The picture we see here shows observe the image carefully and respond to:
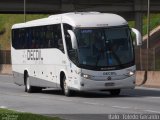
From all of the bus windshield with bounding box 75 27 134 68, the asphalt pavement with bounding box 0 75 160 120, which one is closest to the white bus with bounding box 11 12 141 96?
the bus windshield with bounding box 75 27 134 68

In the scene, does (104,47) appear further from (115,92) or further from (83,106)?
(83,106)

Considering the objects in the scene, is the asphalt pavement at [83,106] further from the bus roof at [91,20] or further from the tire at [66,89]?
the bus roof at [91,20]

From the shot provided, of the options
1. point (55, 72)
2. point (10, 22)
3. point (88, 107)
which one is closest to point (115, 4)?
point (10, 22)

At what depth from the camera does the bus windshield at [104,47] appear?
26.2m

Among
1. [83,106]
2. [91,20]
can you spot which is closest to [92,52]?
[91,20]

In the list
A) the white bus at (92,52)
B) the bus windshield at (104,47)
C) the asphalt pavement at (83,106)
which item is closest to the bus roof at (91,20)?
the white bus at (92,52)

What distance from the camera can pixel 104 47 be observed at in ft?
86.5

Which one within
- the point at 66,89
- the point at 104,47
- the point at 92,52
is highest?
the point at 104,47

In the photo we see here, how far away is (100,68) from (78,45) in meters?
1.17

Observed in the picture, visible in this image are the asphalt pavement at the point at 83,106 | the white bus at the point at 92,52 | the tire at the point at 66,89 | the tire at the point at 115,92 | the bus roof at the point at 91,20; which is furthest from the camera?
the tire at the point at 115,92

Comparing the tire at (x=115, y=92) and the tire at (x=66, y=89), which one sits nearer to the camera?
the tire at (x=66, y=89)

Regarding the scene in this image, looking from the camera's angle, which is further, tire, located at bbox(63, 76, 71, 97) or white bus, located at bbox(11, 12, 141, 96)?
tire, located at bbox(63, 76, 71, 97)

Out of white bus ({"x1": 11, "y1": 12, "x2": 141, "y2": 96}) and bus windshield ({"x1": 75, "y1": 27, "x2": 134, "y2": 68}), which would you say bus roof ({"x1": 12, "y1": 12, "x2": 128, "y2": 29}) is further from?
bus windshield ({"x1": 75, "y1": 27, "x2": 134, "y2": 68})

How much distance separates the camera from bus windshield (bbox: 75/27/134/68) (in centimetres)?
2622
